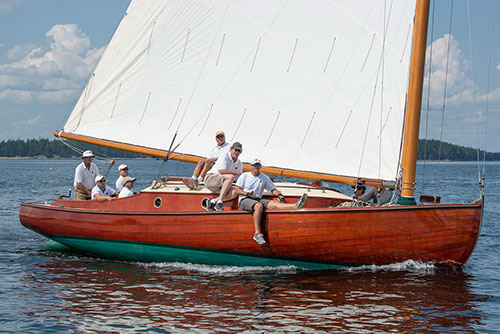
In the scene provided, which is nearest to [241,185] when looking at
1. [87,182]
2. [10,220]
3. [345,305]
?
[345,305]

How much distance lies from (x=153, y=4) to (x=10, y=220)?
1057 centimetres

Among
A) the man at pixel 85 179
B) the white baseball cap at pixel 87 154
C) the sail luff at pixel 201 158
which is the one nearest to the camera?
the sail luff at pixel 201 158

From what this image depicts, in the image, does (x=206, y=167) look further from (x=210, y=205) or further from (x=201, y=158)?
(x=210, y=205)

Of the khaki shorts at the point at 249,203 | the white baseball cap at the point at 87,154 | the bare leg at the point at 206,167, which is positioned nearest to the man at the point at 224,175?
the khaki shorts at the point at 249,203

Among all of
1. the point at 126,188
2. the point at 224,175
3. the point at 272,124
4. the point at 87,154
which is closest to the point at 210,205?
the point at 224,175

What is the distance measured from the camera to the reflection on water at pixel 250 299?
842 cm

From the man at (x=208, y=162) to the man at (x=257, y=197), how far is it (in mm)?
1277

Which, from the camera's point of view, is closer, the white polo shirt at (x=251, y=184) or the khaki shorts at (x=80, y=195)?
the white polo shirt at (x=251, y=184)

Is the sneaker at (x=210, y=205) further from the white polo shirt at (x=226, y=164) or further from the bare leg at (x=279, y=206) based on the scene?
the bare leg at (x=279, y=206)

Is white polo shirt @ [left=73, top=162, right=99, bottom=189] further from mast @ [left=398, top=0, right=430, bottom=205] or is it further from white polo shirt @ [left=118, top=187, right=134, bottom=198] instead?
mast @ [left=398, top=0, right=430, bottom=205]

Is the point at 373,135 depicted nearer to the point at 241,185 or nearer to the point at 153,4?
the point at 241,185

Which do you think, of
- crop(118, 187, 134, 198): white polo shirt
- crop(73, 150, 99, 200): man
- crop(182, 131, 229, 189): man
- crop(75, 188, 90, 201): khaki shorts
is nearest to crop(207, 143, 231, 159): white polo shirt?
crop(182, 131, 229, 189): man

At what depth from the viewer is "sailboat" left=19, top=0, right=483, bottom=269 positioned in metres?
10.7

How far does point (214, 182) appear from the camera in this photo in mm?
11500
